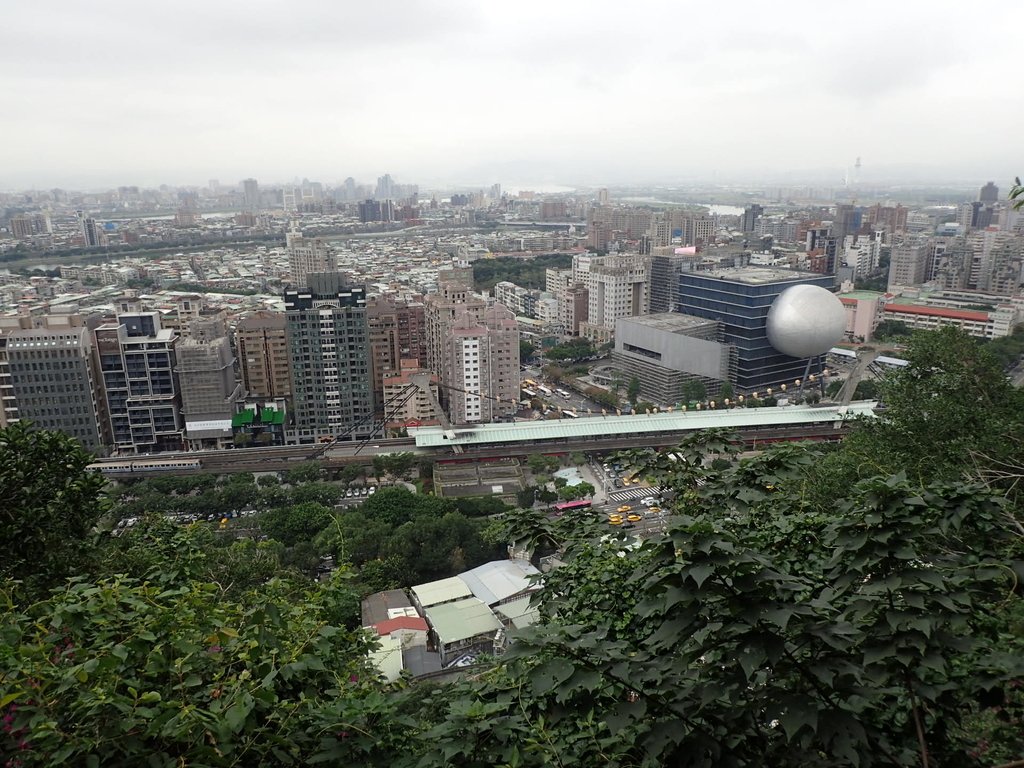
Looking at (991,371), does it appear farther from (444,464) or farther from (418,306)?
(418,306)

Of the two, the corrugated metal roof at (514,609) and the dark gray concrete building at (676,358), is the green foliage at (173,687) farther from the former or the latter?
the dark gray concrete building at (676,358)

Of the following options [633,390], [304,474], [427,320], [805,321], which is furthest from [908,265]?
[304,474]

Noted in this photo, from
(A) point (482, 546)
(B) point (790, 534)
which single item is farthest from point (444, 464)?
(B) point (790, 534)

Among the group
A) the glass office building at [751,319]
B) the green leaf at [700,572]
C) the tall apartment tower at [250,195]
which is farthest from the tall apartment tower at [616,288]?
the tall apartment tower at [250,195]

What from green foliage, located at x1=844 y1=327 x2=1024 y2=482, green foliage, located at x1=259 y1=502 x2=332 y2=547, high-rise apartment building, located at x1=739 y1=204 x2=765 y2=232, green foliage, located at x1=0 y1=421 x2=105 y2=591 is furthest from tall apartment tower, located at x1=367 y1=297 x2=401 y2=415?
high-rise apartment building, located at x1=739 y1=204 x2=765 y2=232

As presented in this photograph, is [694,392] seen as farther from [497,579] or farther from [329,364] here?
[497,579]

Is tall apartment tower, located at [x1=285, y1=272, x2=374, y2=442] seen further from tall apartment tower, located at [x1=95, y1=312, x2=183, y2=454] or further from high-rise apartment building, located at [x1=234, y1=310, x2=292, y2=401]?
tall apartment tower, located at [x1=95, y1=312, x2=183, y2=454]
